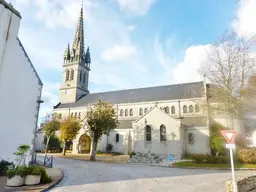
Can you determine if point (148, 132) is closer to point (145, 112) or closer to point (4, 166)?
point (145, 112)

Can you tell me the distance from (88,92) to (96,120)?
31917mm

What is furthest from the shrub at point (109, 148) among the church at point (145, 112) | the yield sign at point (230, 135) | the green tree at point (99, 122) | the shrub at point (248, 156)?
the yield sign at point (230, 135)

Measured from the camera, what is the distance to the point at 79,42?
2248 inches

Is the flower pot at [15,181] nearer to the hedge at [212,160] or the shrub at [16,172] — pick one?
the shrub at [16,172]

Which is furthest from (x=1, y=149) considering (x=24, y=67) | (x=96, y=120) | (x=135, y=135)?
(x=135, y=135)

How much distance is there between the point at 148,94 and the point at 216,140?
1973 cm

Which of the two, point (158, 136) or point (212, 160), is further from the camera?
point (158, 136)

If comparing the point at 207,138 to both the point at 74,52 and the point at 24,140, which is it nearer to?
the point at 24,140

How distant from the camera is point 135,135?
30922 mm

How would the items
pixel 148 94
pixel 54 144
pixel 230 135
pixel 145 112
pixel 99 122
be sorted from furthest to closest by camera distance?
pixel 148 94, pixel 54 144, pixel 145 112, pixel 99 122, pixel 230 135

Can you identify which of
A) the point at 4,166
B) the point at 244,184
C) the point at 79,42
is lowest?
the point at 244,184

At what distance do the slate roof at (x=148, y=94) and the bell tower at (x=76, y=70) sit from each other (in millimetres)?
2868

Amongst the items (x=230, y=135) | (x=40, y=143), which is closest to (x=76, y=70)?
(x=40, y=143)

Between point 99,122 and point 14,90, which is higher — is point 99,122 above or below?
below
